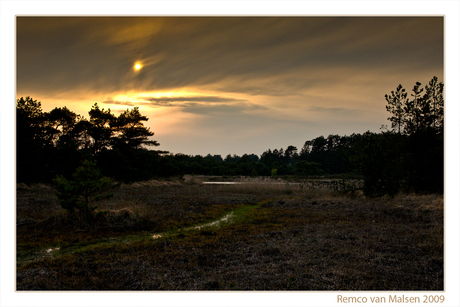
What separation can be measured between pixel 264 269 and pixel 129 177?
30.9 meters

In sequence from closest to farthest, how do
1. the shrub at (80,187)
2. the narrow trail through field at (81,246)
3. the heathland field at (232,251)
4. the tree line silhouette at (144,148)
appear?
the heathland field at (232,251) → the narrow trail through field at (81,246) → the shrub at (80,187) → the tree line silhouette at (144,148)

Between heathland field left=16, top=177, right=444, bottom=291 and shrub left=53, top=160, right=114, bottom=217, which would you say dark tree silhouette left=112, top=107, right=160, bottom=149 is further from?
shrub left=53, top=160, right=114, bottom=217

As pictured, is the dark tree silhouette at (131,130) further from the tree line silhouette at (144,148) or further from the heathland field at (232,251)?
the heathland field at (232,251)

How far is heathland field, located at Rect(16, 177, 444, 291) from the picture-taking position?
199 inches

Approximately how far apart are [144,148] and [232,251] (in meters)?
34.1

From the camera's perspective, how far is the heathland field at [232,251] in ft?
16.6

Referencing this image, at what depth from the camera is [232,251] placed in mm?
7453

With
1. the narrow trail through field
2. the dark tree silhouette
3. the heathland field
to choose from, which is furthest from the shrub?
the dark tree silhouette

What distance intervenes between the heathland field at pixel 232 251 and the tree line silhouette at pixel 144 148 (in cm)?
410

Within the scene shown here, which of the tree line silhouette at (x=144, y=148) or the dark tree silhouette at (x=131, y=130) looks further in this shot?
the dark tree silhouette at (x=131, y=130)

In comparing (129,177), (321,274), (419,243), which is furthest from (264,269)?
(129,177)

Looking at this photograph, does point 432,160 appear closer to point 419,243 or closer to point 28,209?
point 419,243

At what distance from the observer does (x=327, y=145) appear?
87625mm

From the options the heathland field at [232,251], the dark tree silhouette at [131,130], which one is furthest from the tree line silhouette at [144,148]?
the heathland field at [232,251]
